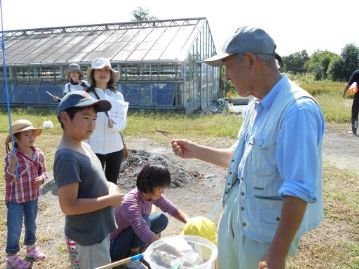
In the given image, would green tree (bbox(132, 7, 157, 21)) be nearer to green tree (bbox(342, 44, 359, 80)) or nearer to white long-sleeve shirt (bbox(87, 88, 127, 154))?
green tree (bbox(342, 44, 359, 80))

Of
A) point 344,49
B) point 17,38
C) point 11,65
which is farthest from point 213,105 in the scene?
point 344,49

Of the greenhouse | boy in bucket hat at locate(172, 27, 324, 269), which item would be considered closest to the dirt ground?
boy in bucket hat at locate(172, 27, 324, 269)

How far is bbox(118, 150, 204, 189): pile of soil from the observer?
17.2 ft

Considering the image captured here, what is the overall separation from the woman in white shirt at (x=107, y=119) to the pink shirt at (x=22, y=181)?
0.64 m

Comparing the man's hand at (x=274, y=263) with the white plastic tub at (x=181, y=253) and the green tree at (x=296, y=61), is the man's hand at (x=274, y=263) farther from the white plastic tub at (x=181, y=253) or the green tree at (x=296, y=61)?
the green tree at (x=296, y=61)

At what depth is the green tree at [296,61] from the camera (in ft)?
175

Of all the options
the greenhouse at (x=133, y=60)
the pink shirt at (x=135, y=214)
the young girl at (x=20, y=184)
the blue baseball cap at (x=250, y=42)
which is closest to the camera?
the blue baseball cap at (x=250, y=42)

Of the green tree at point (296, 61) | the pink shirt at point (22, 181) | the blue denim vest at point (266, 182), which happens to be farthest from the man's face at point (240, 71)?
the green tree at point (296, 61)

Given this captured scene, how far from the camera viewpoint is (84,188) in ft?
6.65

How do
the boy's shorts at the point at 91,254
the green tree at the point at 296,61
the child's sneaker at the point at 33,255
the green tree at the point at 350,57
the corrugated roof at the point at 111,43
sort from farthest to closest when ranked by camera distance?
the green tree at the point at 296,61
the green tree at the point at 350,57
the corrugated roof at the point at 111,43
the child's sneaker at the point at 33,255
the boy's shorts at the point at 91,254

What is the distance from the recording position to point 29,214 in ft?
10.1

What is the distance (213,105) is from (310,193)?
15.7 m

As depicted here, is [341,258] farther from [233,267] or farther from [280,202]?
[280,202]

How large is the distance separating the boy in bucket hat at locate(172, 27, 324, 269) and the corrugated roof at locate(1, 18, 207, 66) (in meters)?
11.0
